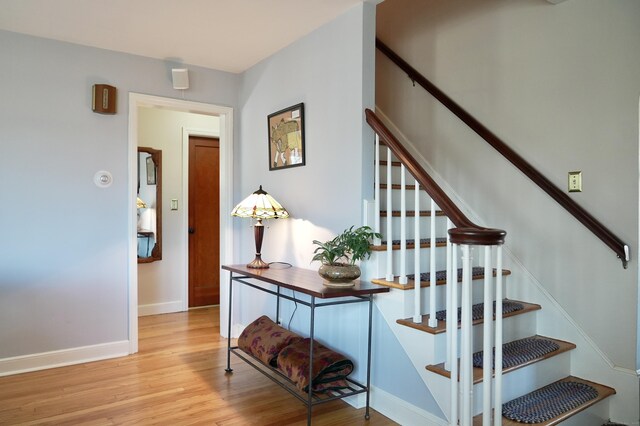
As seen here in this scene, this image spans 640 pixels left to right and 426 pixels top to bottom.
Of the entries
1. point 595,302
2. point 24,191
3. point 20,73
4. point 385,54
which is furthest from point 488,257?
point 20,73

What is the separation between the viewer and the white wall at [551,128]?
2.35 m

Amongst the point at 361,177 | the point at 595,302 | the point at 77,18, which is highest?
the point at 77,18

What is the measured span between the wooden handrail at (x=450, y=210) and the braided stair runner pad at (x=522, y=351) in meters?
0.79

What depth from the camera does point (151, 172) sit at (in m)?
4.76

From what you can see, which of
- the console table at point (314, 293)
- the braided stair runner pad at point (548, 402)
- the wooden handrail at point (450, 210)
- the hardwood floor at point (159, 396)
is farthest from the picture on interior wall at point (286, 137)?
the braided stair runner pad at point (548, 402)

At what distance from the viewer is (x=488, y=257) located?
1657 mm

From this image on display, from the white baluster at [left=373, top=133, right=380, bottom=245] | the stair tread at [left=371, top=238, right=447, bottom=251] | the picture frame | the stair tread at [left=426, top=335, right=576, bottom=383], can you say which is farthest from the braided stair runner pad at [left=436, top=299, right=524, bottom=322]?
the picture frame

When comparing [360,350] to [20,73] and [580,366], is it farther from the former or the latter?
[20,73]

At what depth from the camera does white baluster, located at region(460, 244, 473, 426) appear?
169cm

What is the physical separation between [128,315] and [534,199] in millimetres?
3106

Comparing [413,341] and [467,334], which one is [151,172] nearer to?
[413,341]

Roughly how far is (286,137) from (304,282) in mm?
1258

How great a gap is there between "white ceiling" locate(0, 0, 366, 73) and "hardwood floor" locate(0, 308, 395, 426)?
2.39m

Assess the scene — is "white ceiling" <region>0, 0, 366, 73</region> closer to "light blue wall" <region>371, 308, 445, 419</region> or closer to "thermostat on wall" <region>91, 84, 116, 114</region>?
"thermostat on wall" <region>91, 84, 116, 114</region>
